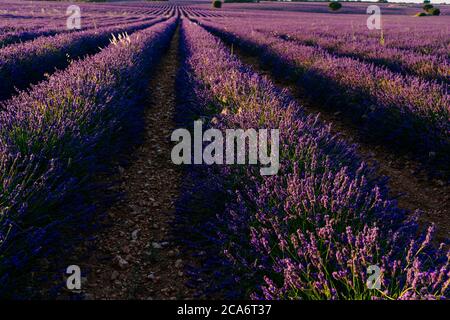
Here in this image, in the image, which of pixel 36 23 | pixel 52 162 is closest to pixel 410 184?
pixel 52 162

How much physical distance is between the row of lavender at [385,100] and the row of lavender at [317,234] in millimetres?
1569

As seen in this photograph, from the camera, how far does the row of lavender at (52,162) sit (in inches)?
79.5

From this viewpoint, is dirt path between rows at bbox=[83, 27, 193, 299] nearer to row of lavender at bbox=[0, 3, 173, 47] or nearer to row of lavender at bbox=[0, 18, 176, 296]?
row of lavender at bbox=[0, 18, 176, 296]

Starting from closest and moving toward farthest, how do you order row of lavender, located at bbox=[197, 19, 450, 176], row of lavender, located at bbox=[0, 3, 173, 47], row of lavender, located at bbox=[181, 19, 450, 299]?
row of lavender, located at bbox=[181, 19, 450, 299], row of lavender, located at bbox=[197, 19, 450, 176], row of lavender, located at bbox=[0, 3, 173, 47]

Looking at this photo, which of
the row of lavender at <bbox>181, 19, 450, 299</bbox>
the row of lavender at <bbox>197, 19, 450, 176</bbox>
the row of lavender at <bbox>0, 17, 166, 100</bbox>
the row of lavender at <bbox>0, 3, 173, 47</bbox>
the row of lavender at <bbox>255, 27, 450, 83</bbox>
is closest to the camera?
the row of lavender at <bbox>181, 19, 450, 299</bbox>

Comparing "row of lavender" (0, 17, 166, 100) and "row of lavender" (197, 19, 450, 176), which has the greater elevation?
"row of lavender" (0, 17, 166, 100)

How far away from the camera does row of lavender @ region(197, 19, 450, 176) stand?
406cm

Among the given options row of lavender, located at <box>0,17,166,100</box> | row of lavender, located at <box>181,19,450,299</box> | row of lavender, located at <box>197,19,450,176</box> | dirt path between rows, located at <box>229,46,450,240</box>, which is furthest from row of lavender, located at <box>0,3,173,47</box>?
row of lavender, located at <box>181,19,450,299</box>

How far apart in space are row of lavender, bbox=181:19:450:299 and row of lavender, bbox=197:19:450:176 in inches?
61.8

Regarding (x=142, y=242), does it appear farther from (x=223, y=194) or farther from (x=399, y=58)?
(x=399, y=58)

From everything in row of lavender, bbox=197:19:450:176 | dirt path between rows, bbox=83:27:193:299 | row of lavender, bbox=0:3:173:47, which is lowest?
dirt path between rows, bbox=83:27:193:299

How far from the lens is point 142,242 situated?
2.61 m

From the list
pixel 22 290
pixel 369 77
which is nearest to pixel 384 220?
pixel 22 290
